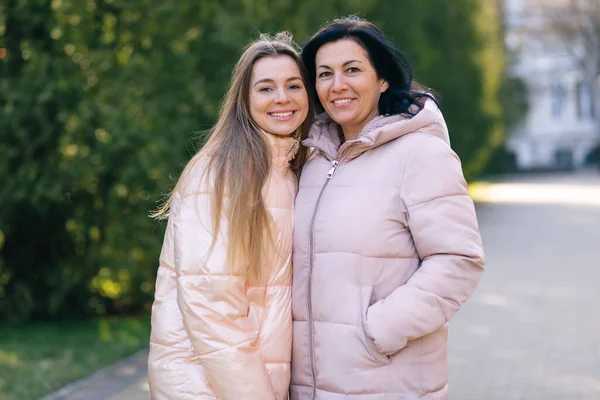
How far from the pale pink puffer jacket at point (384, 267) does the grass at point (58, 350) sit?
424 cm

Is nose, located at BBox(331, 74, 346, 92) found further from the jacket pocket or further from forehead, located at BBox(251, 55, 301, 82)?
the jacket pocket

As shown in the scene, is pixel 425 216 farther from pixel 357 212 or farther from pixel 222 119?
pixel 222 119

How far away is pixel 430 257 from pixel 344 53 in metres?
0.80

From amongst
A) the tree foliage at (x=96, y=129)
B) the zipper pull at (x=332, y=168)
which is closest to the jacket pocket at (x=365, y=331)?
the zipper pull at (x=332, y=168)

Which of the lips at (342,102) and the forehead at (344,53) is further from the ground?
the forehead at (344,53)

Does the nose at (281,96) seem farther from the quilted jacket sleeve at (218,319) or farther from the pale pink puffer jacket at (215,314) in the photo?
the quilted jacket sleeve at (218,319)

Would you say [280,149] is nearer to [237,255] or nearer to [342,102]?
[342,102]

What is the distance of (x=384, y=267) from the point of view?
3.21m

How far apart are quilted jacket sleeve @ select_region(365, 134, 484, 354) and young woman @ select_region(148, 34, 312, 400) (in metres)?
0.36

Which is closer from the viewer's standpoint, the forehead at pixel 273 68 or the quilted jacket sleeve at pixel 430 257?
the quilted jacket sleeve at pixel 430 257

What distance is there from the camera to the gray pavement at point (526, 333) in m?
7.24

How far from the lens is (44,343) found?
8.98m

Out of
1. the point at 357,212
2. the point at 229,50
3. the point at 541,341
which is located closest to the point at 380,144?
the point at 357,212

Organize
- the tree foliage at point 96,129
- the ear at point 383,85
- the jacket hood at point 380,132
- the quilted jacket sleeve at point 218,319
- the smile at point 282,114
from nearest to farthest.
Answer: the quilted jacket sleeve at point 218,319, the jacket hood at point 380,132, the smile at point 282,114, the ear at point 383,85, the tree foliage at point 96,129
